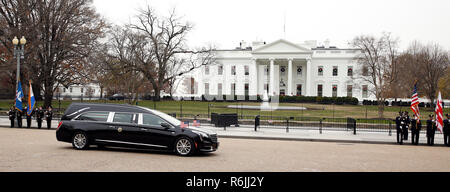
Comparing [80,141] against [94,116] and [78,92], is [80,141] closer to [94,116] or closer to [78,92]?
[94,116]

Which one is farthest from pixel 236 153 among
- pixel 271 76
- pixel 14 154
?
pixel 271 76

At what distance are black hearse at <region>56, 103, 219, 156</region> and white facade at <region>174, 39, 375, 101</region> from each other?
214 feet

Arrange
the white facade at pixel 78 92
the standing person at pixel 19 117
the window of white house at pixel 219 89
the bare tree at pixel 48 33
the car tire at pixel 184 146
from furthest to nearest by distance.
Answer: the window of white house at pixel 219 89 → the white facade at pixel 78 92 → the bare tree at pixel 48 33 → the standing person at pixel 19 117 → the car tire at pixel 184 146

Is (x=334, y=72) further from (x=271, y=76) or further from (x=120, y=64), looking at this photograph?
(x=120, y=64)

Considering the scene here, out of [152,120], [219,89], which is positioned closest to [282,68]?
[219,89]

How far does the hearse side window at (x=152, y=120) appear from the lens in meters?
11.8

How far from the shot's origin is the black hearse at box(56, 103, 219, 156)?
11531 mm

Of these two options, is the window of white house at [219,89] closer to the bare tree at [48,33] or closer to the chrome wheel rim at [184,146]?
the bare tree at [48,33]

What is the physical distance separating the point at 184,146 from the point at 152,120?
141 centimetres

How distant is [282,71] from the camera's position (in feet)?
275

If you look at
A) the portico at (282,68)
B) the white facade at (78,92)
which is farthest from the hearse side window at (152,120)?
the portico at (282,68)

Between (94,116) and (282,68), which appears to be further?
(282,68)

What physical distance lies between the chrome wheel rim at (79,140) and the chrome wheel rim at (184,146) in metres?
3.37
